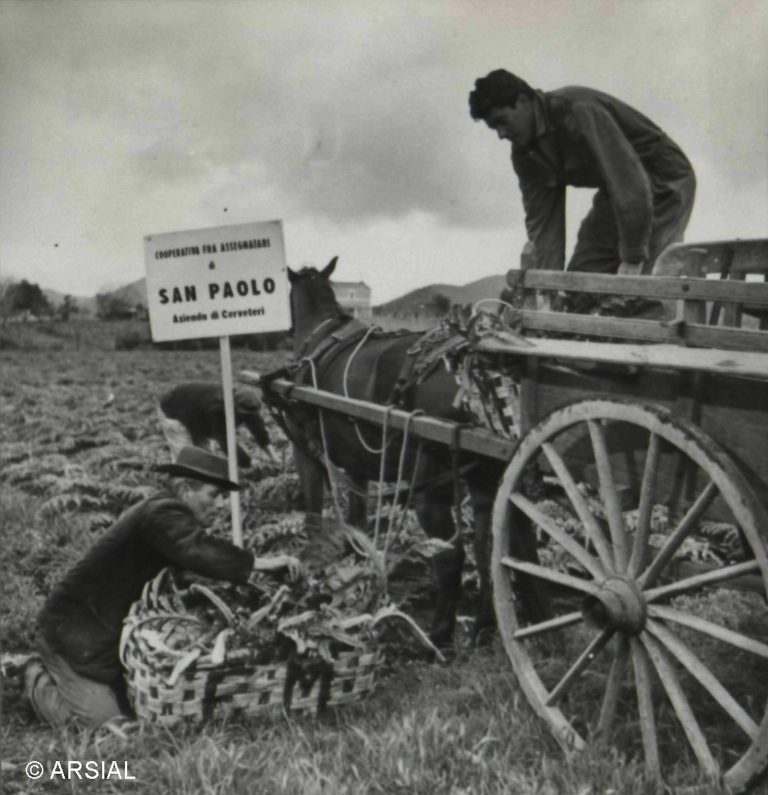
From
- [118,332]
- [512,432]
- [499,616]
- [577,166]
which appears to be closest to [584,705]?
[499,616]

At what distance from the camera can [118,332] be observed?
1305 inches

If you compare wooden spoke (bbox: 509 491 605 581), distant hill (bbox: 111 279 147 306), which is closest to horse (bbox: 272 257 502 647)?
wooden spoke (bbox: 509 491 605 581)

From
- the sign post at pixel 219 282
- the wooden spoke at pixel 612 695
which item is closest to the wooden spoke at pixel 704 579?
the wooden spoke at pixel 612 695

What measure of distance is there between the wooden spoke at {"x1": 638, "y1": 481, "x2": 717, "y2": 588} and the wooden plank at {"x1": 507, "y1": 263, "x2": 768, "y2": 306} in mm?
642

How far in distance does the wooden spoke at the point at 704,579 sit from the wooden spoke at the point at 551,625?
0.31 m

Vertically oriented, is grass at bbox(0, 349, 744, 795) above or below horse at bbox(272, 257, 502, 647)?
below

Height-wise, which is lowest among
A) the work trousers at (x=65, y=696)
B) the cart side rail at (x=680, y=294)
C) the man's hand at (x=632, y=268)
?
the work trousers at (x=65, y=696)

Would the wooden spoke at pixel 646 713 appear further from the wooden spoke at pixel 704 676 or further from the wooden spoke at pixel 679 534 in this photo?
the wooden spoke at pixel 679 534

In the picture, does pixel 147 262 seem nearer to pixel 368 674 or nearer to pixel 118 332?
pixel 368 674

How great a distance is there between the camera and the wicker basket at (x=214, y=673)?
3.48 metres

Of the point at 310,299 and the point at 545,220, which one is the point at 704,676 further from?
the point at 310,299

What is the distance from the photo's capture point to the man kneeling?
3.81m

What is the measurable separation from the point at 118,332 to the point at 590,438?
32.0 metres

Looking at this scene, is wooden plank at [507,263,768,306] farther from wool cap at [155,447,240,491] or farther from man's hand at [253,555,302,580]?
man's hand at [253,555,302,580]
